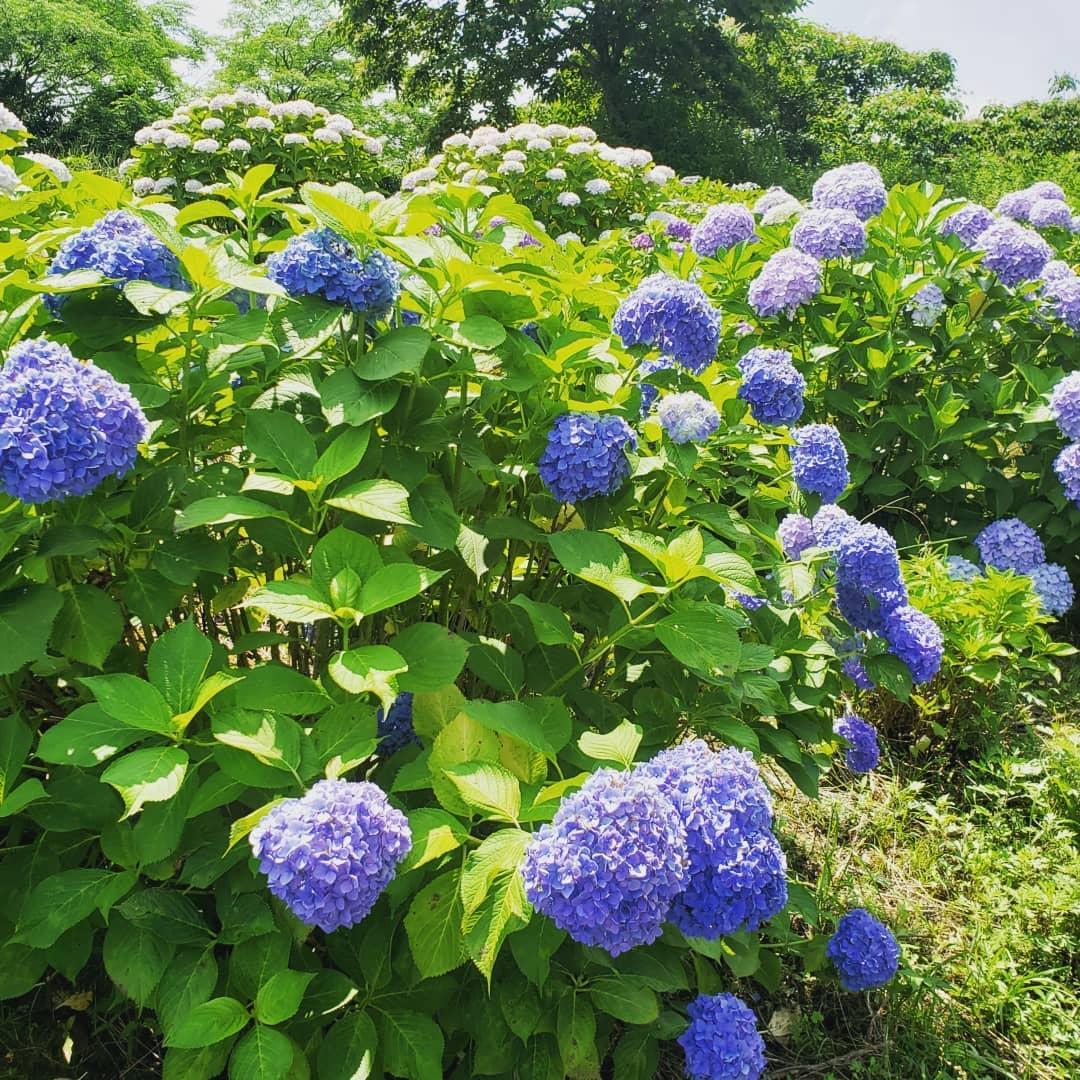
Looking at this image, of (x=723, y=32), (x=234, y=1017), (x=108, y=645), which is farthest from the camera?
(x=723, y=32)

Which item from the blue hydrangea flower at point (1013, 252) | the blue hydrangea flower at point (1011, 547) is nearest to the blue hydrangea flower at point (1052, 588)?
the blue hydrangea flower at point (1011, 547)

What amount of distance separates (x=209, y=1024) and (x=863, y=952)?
1.36m

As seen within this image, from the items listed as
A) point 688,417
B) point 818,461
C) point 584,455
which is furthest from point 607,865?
point 818,461

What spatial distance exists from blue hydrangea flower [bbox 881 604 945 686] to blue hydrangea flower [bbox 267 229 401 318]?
1466 mm

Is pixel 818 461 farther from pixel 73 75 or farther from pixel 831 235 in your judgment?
pixel 73 75

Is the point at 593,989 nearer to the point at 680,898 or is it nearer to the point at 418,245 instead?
the point at 680,898

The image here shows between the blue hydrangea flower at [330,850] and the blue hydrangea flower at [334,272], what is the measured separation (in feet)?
2.30

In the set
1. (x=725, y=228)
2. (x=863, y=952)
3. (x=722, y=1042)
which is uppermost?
(x=725, y=228)

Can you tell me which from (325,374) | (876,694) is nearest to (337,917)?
(325,374)

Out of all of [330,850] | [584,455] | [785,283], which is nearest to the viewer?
[330,850]

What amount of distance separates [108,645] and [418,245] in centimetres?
76

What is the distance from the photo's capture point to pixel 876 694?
2990 millimetres

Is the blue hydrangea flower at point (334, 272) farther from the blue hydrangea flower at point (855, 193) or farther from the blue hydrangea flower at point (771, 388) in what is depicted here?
the blue hydrangea flower at point (855, 193)

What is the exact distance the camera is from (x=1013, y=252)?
3.38 metres
